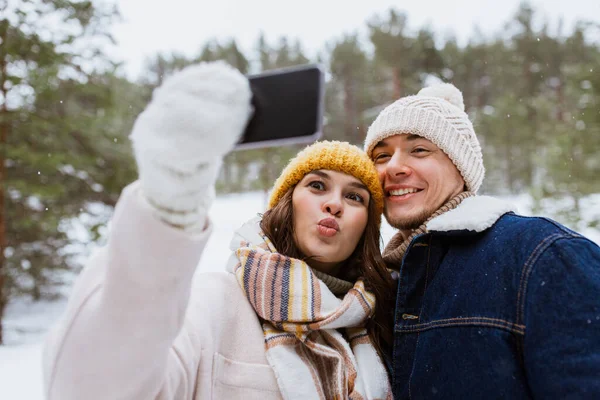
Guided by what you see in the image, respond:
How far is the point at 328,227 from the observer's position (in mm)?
2100

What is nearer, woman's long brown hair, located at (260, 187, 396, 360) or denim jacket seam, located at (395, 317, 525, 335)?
denim jacket seam, located at (395, 317, 525, 335)

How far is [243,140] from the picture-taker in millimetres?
930

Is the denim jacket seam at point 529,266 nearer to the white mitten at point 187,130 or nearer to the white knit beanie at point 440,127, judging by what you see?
the white knit beanie at point 440,127

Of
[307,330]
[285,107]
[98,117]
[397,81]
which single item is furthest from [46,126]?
[397,81]

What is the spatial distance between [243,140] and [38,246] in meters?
10.1

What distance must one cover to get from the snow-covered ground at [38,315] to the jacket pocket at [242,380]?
1.71ft

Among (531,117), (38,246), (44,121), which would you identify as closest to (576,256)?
(44,121)

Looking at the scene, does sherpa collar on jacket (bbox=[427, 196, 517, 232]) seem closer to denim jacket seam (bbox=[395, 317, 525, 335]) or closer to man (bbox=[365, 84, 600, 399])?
man (bbox=[365, 84, 600, 399])

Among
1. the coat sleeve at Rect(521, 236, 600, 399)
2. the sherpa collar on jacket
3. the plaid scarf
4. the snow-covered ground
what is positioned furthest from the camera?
the snow-covered ground

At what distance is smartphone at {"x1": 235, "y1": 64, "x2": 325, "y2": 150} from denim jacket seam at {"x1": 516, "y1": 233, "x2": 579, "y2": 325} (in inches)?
41.5

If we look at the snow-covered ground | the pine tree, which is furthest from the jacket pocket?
the pine tree

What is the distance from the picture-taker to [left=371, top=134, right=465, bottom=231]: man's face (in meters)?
2.27

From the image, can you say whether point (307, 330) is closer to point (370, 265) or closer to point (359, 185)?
point (370, 265)

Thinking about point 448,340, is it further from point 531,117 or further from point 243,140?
point 531,117
